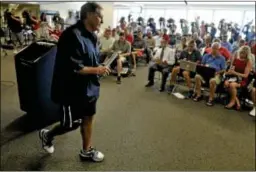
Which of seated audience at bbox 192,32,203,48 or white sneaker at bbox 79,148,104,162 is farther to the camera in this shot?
seated audience at bbox 192,32,203,48

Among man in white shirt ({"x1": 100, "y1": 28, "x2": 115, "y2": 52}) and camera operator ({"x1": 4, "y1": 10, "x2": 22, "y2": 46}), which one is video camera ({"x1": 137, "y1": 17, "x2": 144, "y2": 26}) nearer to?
man in white shirt ({"x1": 100, "y1": 28, "x2": 115, "y2": 52})

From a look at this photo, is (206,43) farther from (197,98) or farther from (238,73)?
(197,98)

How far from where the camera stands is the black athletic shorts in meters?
1.76

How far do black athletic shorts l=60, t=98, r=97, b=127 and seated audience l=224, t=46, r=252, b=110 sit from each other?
2385mm

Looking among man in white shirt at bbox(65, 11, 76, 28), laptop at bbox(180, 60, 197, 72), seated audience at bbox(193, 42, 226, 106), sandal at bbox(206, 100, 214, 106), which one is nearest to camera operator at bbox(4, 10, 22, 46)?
man in white shirt at bbox(65, 11, 76, 28)

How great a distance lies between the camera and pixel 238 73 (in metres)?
3.52

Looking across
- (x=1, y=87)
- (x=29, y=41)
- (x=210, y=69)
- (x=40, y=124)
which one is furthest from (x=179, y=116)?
(x=1, y=87)

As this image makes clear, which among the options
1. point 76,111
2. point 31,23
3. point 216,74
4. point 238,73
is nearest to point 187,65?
point 216,74

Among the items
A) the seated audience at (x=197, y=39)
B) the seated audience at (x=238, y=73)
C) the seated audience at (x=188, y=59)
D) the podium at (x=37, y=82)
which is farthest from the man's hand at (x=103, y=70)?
the seated audience at (x=238, y=73)

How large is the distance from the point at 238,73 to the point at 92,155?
2.40m

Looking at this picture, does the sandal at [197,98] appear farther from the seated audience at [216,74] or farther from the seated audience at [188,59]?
the seated audience at [188,59]

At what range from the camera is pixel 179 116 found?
3355 millimetres

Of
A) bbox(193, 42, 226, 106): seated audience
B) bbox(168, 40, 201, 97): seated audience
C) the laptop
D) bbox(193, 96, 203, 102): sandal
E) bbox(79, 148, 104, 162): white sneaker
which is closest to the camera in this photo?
bbox(79, 148, 104, 162): white sneaker

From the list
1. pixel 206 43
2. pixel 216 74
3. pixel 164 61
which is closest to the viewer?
pixel 206 43
